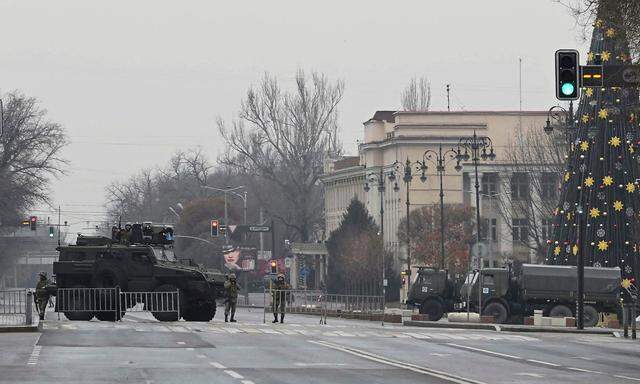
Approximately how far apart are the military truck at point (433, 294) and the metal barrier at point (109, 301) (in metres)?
19.5

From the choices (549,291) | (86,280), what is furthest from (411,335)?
(549,291)

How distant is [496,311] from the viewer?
58.2 m

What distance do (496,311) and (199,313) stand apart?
15.7 metres

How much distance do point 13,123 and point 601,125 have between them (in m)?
52.2

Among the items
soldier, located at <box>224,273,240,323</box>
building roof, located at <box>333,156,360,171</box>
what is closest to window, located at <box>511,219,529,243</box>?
building roof, located at <box>333,156,360,171</box>

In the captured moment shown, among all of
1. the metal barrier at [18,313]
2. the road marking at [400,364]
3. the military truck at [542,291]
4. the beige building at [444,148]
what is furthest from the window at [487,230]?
the road marking at [400,364]

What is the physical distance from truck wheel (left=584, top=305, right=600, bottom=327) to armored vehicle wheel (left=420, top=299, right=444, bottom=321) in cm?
811

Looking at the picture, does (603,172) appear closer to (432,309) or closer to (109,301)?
(432,309)

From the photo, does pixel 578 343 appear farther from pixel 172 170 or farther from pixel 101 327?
pixel 172 170

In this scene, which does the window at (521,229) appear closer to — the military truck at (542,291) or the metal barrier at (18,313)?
the military truck at (542,291)

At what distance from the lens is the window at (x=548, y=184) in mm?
84625

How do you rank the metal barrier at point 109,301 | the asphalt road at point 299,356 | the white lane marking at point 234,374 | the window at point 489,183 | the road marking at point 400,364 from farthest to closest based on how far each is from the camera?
1. the window at point 489,183
2. the metal barrier at point 109,301
3. the asphalt road at point 299,356
4. the road marking at point 400,364
5. the white lane marking at point 234,374

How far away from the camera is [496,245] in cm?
11719

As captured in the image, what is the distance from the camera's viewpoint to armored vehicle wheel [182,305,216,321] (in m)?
45.8
